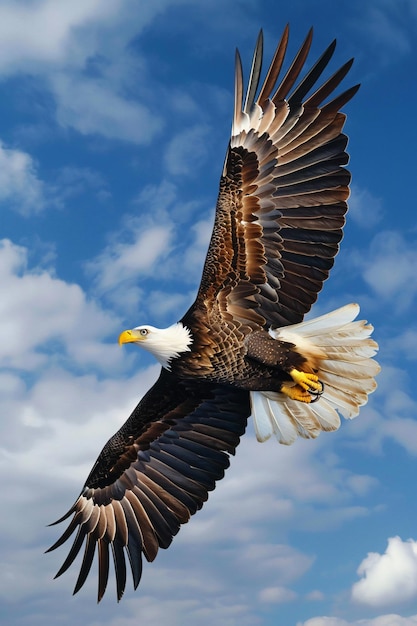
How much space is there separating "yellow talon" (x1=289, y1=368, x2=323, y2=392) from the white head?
109 cm

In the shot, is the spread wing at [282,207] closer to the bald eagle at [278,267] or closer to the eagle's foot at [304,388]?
the bald eagle at [278,267]

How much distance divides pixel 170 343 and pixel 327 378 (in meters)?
1.72

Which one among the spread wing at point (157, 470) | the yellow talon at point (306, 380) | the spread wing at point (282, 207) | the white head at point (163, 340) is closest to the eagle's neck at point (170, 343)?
the white head at point (163, 340)

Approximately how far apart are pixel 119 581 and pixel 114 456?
142 centimetres

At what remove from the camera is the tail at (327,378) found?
860 cm

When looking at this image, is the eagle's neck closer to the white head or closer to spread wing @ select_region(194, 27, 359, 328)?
the white head

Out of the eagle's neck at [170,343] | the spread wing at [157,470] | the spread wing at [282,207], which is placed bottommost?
the spread wing at [157,470]

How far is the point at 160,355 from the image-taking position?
8.59 meters

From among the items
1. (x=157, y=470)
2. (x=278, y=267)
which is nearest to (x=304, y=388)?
(x=278, y=267)

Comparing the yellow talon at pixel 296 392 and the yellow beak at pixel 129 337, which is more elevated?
the yellow beak at pixel 129 337

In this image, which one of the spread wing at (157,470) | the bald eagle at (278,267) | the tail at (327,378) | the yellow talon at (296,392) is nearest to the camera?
the bald eagle at (278,267)

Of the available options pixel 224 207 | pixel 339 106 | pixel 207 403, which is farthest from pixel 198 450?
pixel 339 106

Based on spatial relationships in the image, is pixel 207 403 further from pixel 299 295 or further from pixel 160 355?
pixel 299 295

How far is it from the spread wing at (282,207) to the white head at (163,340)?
344 millimetres
